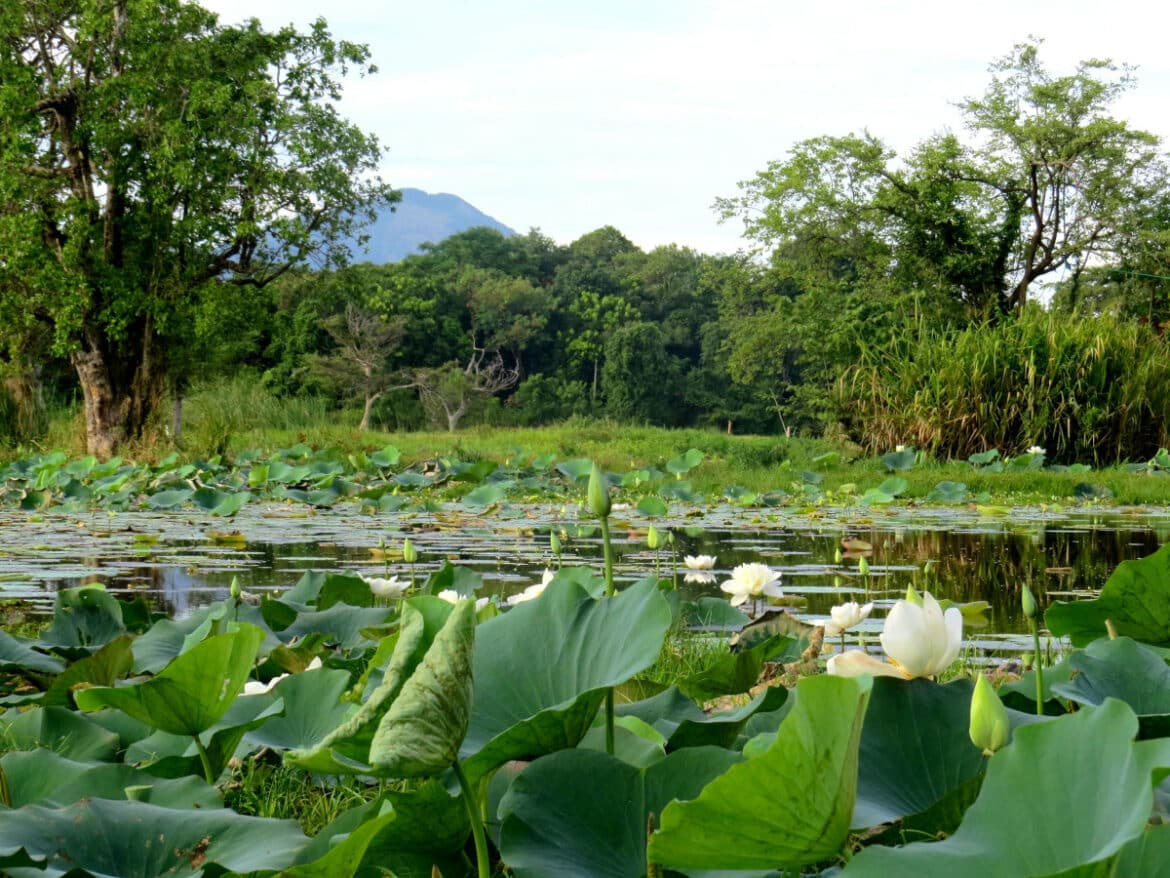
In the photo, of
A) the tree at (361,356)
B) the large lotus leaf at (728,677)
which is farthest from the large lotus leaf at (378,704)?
the tree at (361,356)

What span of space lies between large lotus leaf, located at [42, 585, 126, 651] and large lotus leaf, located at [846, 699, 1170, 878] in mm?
1552

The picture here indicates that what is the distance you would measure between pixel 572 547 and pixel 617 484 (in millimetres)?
2654

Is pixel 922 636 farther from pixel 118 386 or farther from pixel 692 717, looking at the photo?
pixel 118 386

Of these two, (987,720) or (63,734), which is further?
(63,734)

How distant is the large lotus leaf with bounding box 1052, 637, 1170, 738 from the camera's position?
818 millimetres

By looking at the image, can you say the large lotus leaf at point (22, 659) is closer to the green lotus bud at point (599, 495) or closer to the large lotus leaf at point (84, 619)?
the large lotus leaf at point (84, 619)

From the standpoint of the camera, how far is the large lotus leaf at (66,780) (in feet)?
2.74

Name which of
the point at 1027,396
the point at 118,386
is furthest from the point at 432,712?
the point at 118,386

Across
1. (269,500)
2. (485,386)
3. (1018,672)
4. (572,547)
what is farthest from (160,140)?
(485,386)

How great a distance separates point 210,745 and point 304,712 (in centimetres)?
10

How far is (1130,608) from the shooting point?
3.73 ft

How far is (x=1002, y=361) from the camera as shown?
30.1 ft

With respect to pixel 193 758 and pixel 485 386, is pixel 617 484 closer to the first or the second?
pixel 193 758

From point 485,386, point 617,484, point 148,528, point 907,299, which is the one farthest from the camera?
point 485,386
